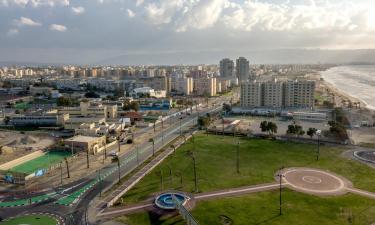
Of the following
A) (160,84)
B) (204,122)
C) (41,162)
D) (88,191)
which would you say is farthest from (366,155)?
(160,84)

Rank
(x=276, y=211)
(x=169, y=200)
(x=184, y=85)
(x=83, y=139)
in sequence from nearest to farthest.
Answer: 1. (x=276, y=211)
2. (x=169, y=200)
3. (x=83, y=139)
4. (x=184, y=85)

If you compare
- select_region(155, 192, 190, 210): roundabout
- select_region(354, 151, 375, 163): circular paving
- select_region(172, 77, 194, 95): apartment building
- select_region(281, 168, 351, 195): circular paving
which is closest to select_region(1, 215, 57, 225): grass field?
select_region(155, 192, 190, 210): roundabout

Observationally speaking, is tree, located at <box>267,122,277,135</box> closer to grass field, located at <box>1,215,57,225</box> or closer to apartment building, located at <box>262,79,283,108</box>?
apartment building, located at <box>262,79,283,108</box>

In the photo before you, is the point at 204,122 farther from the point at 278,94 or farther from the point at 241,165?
the point at 278,94

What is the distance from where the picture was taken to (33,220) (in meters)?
28.3

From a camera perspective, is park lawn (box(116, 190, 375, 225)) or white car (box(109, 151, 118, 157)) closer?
park lawn (box(116, 190, 375, 225))

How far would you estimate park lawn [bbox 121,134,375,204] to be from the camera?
35062mm

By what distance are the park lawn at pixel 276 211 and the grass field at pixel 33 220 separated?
561 centimetres

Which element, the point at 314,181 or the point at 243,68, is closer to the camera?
the point at 314,181

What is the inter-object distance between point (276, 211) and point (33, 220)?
20340 millimetres

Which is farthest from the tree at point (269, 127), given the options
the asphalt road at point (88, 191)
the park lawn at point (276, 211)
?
the park lawn at point (276, 211)

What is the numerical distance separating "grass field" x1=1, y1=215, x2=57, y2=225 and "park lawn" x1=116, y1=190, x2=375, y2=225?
18.4 ft

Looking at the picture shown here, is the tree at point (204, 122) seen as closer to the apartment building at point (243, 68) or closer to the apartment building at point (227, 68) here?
the apartment building at point (243, 68)

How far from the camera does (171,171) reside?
129 feet
